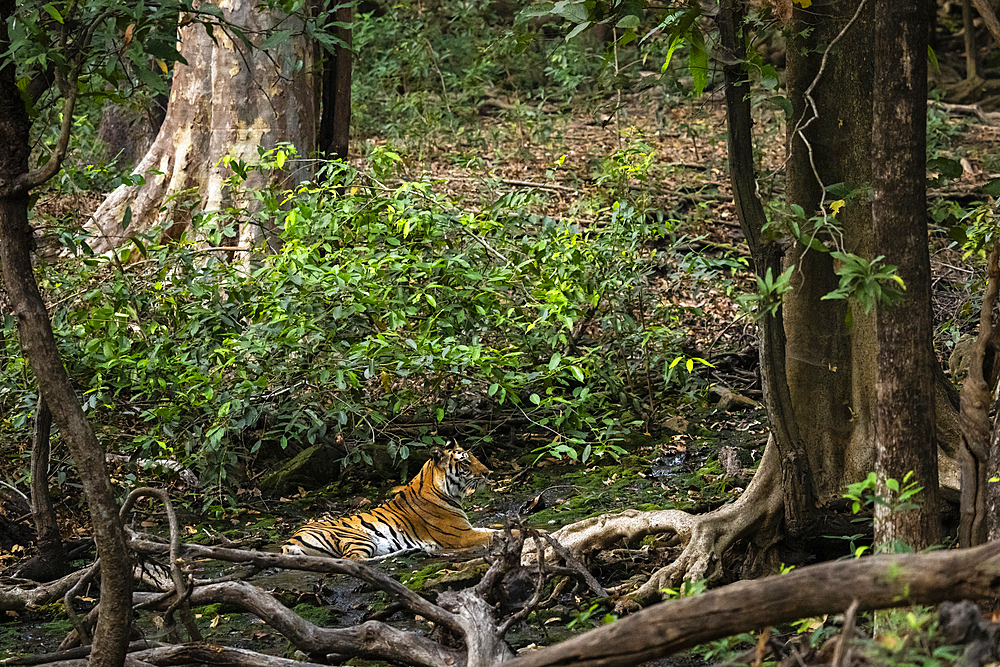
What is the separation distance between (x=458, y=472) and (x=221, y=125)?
477cm

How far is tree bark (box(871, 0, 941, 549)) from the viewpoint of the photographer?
317cm

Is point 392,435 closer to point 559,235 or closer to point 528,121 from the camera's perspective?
point 559,235

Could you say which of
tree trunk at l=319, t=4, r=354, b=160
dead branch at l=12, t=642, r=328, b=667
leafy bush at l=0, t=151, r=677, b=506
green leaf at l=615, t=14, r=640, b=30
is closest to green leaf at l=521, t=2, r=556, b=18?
green leaf at l=615, t=14, r=640, b=30

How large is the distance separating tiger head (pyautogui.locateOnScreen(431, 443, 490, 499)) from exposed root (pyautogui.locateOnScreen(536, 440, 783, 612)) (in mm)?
1180

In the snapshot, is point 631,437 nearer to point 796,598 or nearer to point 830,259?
point 830,259

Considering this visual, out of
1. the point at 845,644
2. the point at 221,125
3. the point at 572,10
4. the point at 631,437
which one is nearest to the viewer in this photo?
the point at 845,644

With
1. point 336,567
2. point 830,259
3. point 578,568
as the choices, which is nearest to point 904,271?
point 830,259

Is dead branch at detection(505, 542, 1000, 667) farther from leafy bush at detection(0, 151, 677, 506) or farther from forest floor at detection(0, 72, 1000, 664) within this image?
leafy bush at detection(0, 151, 677, 506)

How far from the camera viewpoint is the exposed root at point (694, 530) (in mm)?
4312

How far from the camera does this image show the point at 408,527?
573 centimetres

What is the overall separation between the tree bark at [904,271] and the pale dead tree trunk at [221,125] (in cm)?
656

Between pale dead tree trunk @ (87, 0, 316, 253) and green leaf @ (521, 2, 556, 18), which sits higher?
pale dead tree trunk @ (87, 0, 316, 253)

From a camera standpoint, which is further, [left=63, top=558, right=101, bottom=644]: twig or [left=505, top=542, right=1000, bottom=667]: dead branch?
[left=63, top=558, right=101, bottom=644]: twig

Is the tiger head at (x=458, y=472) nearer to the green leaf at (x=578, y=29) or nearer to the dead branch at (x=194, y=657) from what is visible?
the dead branch at (x=194, y=657)
